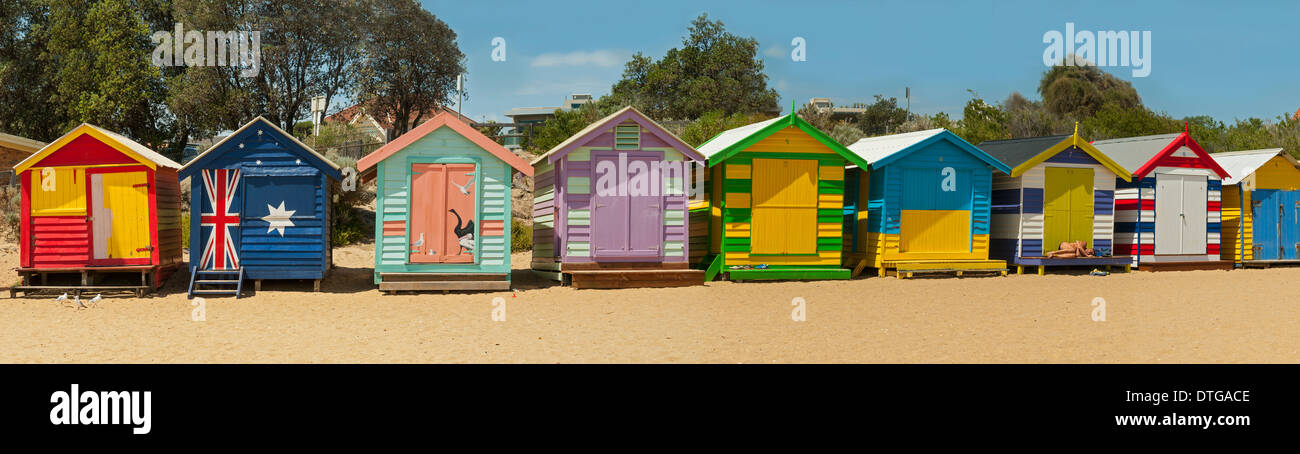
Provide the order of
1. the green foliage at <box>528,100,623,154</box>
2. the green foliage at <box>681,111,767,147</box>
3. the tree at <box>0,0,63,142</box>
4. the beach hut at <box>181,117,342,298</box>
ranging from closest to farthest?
the beach hut at <box>181,117,342,298</box>
the green foliage at <box>681,111,767,147</box>
the green foliage at <box>528,100,623,154</box>
the tree at <box>0,0,63,142</box>

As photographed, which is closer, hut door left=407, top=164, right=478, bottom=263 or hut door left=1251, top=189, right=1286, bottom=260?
hut door left=407, top=164, right=478, bottom=263

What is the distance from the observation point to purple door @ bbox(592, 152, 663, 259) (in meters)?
15.2

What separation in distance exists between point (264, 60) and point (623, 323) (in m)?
27.8

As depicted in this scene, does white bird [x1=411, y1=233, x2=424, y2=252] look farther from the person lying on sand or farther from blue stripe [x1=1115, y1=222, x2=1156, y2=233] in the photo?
blue stripe [x1=1115, y1=222, x2=1156, y2=233]

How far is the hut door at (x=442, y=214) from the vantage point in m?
14.5

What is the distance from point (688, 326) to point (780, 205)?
552cm

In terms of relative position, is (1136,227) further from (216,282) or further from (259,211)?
(216,282)

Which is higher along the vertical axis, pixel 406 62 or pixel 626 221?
pixel 406 62

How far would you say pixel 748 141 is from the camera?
1568 centimetres

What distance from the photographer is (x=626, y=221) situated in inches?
602

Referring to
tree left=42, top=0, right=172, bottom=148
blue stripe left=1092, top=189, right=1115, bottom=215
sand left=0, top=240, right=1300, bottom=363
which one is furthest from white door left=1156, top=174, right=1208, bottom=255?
tree left=42, top=0, right=172, bottom=148

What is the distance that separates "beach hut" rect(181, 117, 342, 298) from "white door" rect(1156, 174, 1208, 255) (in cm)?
1537

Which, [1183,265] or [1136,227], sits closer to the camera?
[1136,227]

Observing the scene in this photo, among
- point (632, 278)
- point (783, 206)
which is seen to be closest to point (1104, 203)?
point (783, 206)
